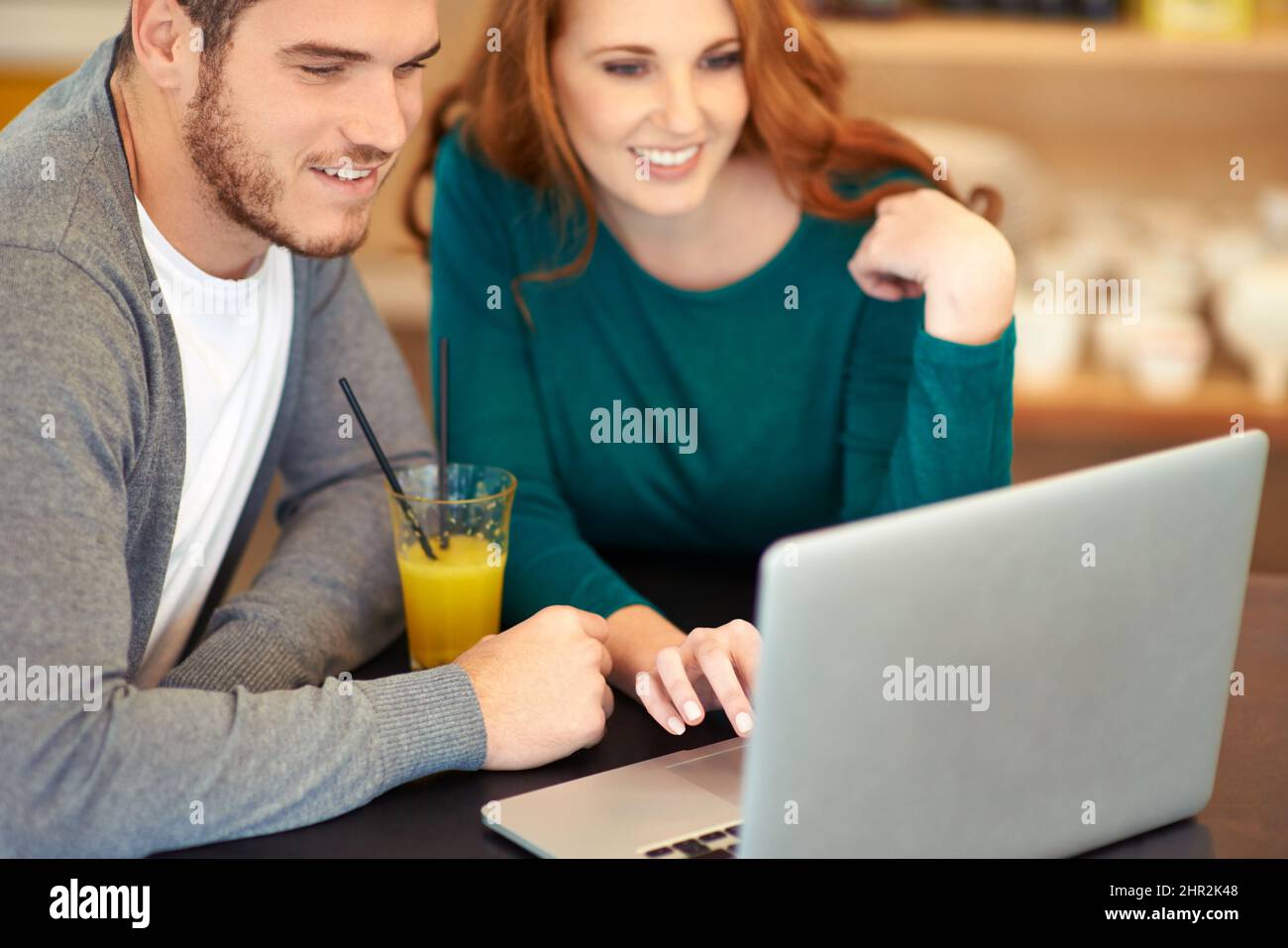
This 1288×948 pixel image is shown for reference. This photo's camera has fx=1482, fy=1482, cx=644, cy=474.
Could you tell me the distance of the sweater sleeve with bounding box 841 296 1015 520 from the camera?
133 centimetres

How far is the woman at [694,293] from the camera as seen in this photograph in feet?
4.40

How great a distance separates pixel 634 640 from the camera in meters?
1.18

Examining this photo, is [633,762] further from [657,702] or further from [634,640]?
[634,640]

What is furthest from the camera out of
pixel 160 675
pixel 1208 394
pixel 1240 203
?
pixel 1240 203

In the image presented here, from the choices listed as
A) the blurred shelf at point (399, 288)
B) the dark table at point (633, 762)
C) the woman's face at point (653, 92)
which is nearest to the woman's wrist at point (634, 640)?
the dark table at point (633, 762)

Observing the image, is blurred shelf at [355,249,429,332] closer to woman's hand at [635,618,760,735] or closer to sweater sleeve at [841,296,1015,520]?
sweater sleeve at [841,296,1015,520]

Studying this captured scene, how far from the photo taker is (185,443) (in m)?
1.13

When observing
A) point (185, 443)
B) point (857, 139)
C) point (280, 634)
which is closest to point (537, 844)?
point (280, 634)

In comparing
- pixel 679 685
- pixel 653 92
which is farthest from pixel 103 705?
pixel 653 92

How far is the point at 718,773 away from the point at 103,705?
40 cm

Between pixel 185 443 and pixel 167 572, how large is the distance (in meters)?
0.14

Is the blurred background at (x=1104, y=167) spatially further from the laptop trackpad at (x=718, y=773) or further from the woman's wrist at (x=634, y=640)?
the laptop trackpad at (x=718, y=773)
